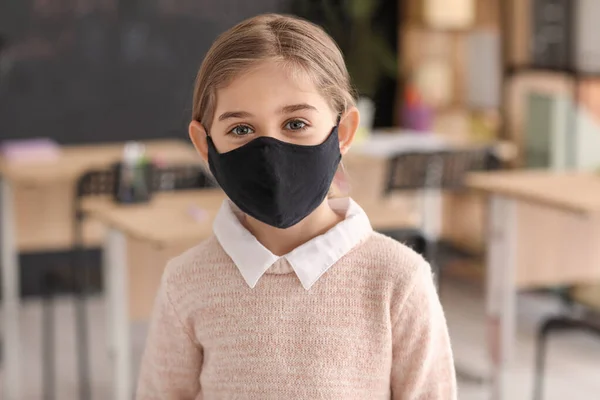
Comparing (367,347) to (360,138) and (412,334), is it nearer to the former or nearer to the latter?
(412,334)

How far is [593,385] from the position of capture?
13.1 feet

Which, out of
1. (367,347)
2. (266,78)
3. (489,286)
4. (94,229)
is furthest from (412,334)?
(94,229)

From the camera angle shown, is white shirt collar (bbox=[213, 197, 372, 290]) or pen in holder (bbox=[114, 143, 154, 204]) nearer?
white shirt collar (bbox=[213, 197, 372, 290])

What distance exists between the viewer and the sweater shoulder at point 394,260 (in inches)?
50.8

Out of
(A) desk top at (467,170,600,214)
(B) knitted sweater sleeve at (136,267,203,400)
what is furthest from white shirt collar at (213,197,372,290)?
(A) desk top at (467,170,600,214)

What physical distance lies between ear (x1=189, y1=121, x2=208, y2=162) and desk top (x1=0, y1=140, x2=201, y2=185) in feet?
9.59

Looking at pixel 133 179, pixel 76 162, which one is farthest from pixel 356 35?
pixel 133 179

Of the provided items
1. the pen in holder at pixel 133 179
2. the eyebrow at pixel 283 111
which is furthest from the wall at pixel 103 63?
the eyebrow at pixel 283 111

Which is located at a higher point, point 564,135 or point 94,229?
point 564,135

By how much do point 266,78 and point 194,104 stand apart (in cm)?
15

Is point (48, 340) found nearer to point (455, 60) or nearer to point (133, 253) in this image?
point (133, 253)

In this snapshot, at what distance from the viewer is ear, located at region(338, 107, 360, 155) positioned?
4.42 feet

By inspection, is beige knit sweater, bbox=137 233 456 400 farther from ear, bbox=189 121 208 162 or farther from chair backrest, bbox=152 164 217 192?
chair backrest, bbox=152 164 217 192

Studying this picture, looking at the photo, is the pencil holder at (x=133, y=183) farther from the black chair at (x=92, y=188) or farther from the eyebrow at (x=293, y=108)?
the eyebrow at (x=293, y=108)
